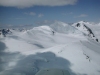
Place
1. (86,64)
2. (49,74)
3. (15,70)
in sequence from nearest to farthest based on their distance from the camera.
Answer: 1. (49,74)
2. (15,70)
3. (86,64)

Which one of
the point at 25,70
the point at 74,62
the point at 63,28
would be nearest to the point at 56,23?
the point at 63,28

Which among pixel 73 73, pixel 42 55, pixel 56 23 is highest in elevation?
pixel 56 23

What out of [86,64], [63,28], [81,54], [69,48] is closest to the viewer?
[86,64]

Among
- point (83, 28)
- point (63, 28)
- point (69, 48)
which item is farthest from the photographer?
point (83, 28)

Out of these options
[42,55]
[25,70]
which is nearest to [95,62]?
[42,55]

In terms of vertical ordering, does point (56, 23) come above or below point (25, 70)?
above

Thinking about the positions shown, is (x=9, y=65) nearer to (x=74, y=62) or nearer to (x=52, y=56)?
(x=52, y=56)

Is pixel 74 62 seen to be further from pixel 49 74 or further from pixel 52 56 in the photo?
pixel 49 74

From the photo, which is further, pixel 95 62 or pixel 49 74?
pixel 95 62

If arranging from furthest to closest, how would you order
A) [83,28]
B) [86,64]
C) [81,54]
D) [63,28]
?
[83,28], [63,28], [81,54], [86,64]
